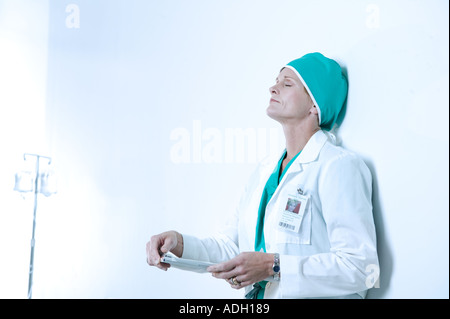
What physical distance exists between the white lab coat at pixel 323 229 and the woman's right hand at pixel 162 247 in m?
0.03

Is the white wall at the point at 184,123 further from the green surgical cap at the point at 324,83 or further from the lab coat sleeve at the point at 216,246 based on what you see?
the lab coat sleeve at the point at 216,246

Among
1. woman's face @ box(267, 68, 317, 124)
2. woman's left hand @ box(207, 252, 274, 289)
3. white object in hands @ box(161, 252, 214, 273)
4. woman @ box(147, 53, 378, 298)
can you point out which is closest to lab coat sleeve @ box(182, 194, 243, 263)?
woman @ box(147, 53, 378, 298)

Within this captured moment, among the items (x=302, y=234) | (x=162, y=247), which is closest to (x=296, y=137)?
(x=302, y=234)

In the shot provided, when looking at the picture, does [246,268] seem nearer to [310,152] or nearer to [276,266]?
[276,266]

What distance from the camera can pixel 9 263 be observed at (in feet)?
8.95

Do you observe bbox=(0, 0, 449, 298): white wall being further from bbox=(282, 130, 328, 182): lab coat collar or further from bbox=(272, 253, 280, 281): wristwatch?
bbox=(272, 253, 280, 281): wristwatch

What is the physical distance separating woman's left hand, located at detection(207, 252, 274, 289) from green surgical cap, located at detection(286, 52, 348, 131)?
1.58ft

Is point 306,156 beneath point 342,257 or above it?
above

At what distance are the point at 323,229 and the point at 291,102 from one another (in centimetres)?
39

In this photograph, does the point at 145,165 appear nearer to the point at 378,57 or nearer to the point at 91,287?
the point at 91,287

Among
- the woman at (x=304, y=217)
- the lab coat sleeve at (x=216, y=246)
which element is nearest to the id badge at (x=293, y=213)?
the woman at (x=304, y=217)

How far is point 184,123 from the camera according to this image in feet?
7.05

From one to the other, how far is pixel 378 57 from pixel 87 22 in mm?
1862

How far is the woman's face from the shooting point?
142cm
